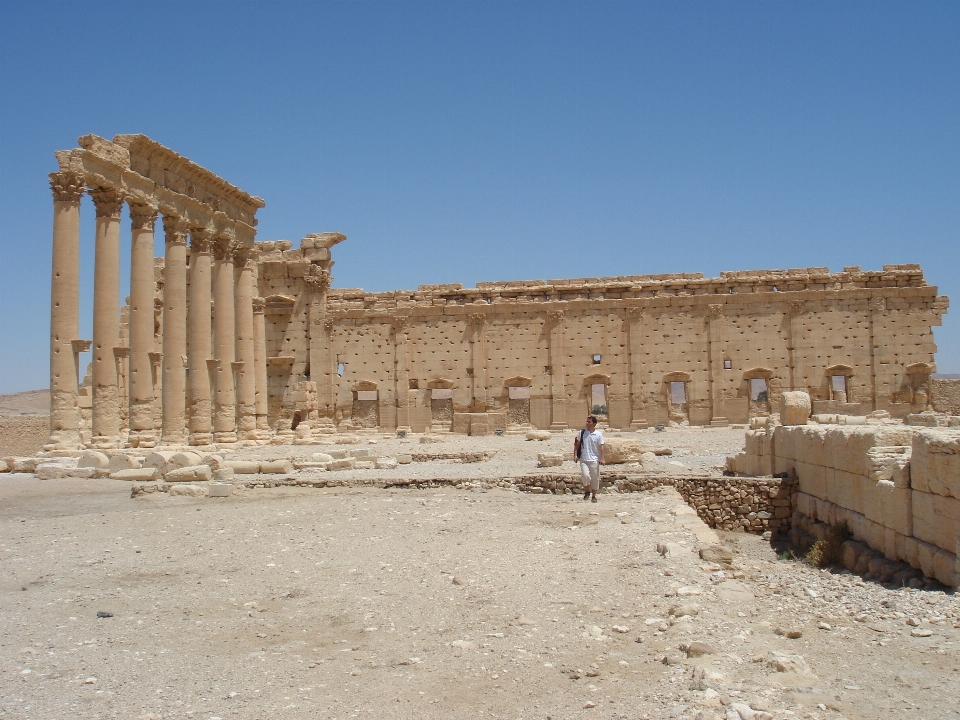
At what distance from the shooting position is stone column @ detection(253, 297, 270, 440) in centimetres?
2941

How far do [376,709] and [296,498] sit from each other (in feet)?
30.9

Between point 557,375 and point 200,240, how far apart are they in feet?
49.2

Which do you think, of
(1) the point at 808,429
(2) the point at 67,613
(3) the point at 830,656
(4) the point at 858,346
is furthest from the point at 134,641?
(4) the point at 858,346

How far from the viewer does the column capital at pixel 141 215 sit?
2258 cm

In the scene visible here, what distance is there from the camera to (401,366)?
3403cm

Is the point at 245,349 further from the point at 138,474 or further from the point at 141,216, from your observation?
the point at 138,474

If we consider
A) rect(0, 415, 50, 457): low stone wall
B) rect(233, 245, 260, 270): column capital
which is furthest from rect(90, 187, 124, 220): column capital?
rect(0, 415, 50, 457): low stone wall

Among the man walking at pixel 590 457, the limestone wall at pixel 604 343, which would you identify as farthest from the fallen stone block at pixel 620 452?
the limestone wall at pixel 604 343

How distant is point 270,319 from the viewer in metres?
34.2

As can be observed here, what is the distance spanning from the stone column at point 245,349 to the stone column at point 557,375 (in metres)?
12.0

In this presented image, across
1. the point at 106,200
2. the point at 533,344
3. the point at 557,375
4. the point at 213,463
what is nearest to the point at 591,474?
the point at 213,463

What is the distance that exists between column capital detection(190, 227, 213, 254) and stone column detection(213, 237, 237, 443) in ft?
2.12

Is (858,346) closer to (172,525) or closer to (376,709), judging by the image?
(172,525)

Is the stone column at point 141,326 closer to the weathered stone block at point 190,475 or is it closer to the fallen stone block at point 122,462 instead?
the fallen stone block at point 122,462
